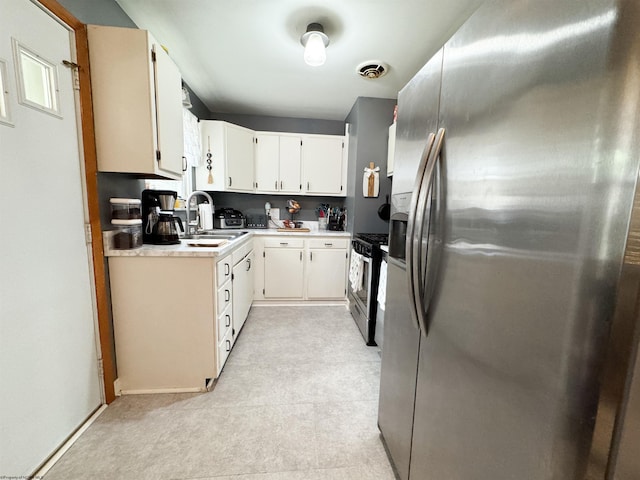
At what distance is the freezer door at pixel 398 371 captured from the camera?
3.39ft

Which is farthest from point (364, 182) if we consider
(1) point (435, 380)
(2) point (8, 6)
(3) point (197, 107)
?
(2) point (8, 6)

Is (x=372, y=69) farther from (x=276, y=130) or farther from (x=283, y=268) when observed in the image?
(x=283, y=268)

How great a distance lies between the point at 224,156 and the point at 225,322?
201cm

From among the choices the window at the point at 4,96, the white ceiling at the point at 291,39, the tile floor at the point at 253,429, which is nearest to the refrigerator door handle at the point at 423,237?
the tile floor at the point at 253,429

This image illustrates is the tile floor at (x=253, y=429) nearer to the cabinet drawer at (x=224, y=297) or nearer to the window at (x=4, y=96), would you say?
the cabinet drawer at (x=224, y=297)

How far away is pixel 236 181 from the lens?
3189mm

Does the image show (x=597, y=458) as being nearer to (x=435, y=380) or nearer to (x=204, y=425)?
(x=435, y=380)

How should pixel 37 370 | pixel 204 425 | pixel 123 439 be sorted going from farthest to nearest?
pixel 204 425 → pixel 123 439 → pixel 37 370

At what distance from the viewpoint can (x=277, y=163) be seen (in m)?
3.36

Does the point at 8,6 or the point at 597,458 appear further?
the point at 8,6

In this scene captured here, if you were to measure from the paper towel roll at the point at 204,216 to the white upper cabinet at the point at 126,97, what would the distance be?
1461 millimetres

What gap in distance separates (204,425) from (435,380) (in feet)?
4.31

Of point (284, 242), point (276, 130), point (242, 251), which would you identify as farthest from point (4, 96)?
point (276, 130)

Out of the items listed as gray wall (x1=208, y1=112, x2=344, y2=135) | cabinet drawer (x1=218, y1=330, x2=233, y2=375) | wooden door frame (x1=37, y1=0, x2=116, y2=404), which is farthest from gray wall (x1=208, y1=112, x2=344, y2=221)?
wooden door frame (x1=37, y1=0, x2=116, y2=404)
